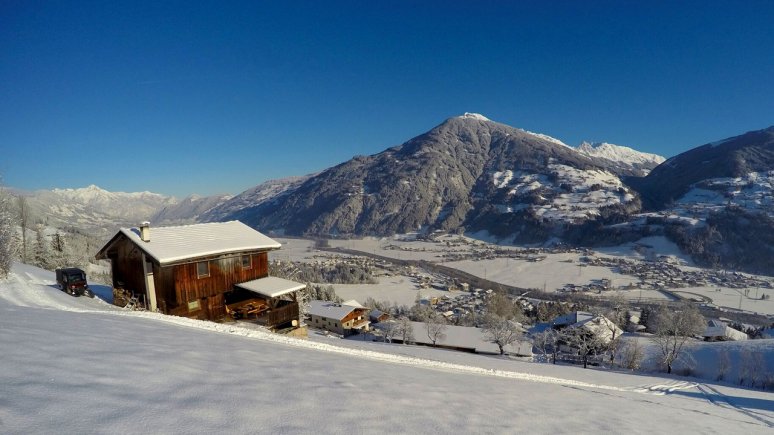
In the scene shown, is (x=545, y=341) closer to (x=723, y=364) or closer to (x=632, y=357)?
(x=632, y=357)

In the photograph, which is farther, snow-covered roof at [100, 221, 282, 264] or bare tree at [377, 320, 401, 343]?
bare tree at [377, 320, 401, 343]

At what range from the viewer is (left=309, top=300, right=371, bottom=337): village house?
159 feet

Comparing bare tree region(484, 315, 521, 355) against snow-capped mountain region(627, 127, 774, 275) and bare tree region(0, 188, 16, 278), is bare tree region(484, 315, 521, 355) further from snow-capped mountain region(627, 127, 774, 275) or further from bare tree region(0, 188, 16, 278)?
snow-capped mountain region(627, 127, 774, 275)

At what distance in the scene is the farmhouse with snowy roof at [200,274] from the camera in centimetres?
1691

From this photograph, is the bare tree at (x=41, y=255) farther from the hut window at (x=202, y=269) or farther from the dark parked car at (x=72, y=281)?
the hut window at (x=202, y=269)

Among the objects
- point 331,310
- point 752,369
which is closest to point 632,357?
point 752,369

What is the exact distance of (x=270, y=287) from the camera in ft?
62.3

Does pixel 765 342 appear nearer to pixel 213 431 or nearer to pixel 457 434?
pixel 457 434

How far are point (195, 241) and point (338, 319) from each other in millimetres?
32724

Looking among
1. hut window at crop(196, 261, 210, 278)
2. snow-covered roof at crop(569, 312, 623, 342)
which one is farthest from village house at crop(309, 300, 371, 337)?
hut window at crop(196, 261, 210, 278)

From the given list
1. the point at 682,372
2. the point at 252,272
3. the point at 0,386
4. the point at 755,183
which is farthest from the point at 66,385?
the point at 755,183

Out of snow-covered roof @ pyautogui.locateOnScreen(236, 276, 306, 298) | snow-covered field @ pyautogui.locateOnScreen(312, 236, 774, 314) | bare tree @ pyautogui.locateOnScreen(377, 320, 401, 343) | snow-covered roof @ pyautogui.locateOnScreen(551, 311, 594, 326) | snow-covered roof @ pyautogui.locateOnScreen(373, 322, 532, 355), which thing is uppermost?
snow-covered roof @ pyautogui.locateOnScreen(236, 276, 306, 298)

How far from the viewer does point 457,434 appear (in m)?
4.03

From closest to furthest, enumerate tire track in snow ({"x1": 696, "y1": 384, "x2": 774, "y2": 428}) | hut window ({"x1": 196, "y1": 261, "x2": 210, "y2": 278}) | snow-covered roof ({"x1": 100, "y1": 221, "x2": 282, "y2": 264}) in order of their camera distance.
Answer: tire track in snow ({"x1": 696, "y1": 384, "x2": 774, "y2": 428}), snow-covered roof ({"x1": 100, "y1": 221, "x2": 282, "y2": 264}), hut window ({"x1": 196, "y1": 261, "x2": 210, "y2": 278})
